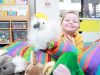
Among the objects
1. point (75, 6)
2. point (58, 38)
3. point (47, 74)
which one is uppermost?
point (75, 6)

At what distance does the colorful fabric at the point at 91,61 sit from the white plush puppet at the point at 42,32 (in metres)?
0.13

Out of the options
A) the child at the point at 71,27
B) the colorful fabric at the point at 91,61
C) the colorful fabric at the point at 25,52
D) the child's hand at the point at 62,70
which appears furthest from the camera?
the child at the point at 71,27

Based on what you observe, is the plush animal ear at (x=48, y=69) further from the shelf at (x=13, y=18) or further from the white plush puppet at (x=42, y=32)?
the shelf at (x=13, y=18)

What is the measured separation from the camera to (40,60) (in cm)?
97

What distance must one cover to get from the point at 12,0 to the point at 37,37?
6.78ft

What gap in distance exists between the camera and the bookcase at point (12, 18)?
2.82 metres

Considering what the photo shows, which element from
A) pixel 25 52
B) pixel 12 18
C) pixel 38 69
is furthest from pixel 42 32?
pixel 12 18

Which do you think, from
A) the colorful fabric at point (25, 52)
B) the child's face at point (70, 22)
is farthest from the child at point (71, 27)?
the colorful fabric at point (25, 52)

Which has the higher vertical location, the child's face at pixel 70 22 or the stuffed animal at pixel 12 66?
the child's face at pixel 70 22

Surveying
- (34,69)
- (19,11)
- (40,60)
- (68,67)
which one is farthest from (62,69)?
(19,11)

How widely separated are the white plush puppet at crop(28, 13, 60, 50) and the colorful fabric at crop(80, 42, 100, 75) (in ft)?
0.43

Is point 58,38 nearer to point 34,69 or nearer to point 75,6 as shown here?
point 34,69

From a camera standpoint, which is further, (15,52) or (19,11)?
(19,11)

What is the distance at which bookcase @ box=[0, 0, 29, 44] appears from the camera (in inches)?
111
